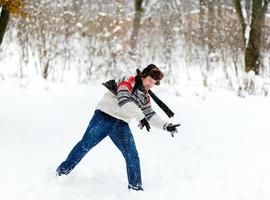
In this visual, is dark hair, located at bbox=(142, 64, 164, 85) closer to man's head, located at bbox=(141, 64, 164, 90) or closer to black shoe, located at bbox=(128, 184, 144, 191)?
man's head, located at bbox=(141, 64, 164, 90)

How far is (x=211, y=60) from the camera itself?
14062 mm

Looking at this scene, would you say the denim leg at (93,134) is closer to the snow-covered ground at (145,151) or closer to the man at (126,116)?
the man at (126,116)

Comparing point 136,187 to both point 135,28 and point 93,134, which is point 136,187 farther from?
point 135,28

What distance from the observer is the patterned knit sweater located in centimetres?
471

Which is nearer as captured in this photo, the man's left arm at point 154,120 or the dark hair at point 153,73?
the dark hair at point 153,73

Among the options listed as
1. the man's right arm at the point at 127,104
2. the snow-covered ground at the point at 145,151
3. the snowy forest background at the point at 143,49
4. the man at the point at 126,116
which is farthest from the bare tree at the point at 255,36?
the man's right arm at the point at 127,104

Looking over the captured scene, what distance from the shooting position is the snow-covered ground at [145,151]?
5.16 m

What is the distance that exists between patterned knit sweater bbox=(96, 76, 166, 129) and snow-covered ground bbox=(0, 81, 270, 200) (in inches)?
30.1

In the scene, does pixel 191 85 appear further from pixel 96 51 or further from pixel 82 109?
pixel 82 109

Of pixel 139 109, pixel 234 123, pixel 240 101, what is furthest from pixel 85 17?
pixel 139 109

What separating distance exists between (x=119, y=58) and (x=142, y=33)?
2.78m

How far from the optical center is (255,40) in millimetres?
13398

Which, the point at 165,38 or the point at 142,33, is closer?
the point at 165,38

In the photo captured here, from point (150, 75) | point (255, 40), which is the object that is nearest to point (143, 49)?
point (255, 40)
